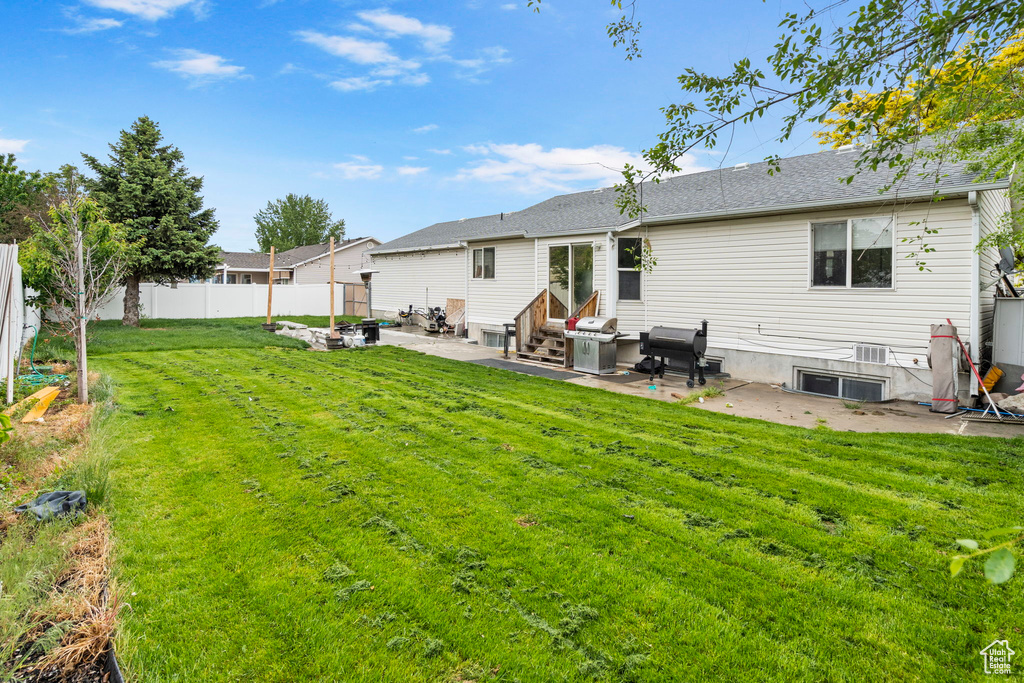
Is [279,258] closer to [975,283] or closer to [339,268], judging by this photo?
[339,268]

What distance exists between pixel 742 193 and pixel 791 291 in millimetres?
2473

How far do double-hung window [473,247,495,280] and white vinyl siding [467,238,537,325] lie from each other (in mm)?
94

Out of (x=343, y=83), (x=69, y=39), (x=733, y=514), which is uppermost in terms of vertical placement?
(x=343, y=83)

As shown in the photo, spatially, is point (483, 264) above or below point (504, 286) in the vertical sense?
above

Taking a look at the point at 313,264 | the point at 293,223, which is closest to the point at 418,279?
the point at 313,264

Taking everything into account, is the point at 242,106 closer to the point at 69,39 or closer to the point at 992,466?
the point at 69,39

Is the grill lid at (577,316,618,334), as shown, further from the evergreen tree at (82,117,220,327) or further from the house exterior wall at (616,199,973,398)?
the evergreen tree at (82,117,220,327)

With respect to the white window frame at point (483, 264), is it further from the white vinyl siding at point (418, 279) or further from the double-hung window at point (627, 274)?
the double-hung window at point (627, 274)

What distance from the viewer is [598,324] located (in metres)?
11.1

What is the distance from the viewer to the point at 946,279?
312 inches

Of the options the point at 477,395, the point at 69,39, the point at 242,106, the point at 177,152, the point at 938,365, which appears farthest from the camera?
the point at 177,152

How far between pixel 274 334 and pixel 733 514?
51.5ft

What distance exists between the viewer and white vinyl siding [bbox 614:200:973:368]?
792 cm

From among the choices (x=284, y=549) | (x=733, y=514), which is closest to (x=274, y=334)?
(x=284, y=549)
